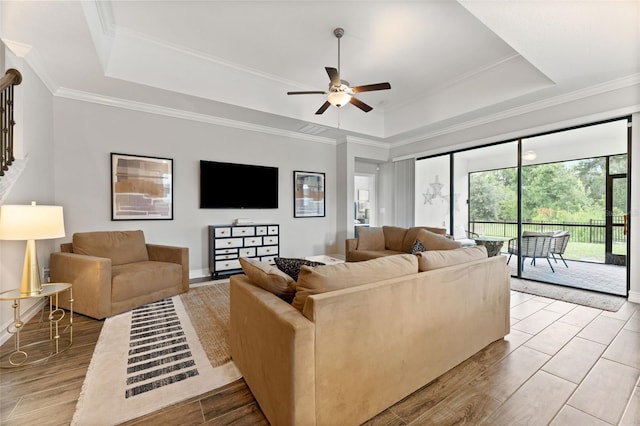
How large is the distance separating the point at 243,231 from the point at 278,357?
357 centimetres

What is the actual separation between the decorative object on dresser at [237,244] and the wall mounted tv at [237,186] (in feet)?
1.65

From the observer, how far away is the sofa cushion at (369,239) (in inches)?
193

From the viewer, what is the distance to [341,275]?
1.46m

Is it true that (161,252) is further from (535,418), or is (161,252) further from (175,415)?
(535,418)

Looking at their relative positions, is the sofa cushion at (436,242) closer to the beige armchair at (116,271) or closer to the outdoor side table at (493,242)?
the outdoor side table at (493,242)

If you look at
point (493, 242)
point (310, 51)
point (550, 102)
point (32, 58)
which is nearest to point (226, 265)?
point (32, 58)

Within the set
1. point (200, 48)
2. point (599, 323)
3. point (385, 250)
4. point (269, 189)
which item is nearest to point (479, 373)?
point (599, 323)

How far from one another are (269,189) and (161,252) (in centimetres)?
219

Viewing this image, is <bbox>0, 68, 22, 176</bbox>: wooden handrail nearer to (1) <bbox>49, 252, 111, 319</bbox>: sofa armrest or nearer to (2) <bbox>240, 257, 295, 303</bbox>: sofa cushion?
(1) <bbox>49, 252, 111, 319</bbox>: sofa armrest

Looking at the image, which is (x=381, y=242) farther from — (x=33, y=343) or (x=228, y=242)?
(x=33, y=343)

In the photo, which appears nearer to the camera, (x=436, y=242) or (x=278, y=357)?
(x=278, y=357)

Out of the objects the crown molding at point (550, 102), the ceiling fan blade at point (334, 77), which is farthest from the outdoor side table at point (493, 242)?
the ceiling fan blade at point (334, 77)

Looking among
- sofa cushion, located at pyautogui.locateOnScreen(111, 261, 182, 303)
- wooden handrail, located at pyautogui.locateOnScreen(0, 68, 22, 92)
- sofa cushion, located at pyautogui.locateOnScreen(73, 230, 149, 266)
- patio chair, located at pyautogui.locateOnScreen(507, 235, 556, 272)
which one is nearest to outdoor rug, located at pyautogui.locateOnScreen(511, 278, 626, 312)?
patio chair, located at pyautogui.locateOnScreen(507, 235, 556, 272)

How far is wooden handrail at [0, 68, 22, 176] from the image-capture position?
2.23 m
